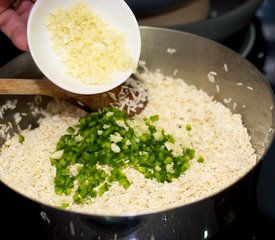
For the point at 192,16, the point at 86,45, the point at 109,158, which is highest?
the point at 86,45

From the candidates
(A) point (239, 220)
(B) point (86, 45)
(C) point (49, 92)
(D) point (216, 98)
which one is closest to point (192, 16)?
(D) point (216, 98)

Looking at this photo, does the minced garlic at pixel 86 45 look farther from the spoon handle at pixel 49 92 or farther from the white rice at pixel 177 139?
the white rice at pixel 177 139

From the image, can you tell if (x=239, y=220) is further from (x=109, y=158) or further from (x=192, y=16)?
(x=192, y=16)

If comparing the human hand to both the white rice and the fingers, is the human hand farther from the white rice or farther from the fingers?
the white rice

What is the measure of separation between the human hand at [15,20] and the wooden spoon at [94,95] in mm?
137

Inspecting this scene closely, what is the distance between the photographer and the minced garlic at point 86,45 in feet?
4.77

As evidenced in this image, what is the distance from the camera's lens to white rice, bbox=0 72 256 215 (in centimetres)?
132

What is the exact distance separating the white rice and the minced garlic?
0.27 metres

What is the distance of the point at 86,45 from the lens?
1.47 meters

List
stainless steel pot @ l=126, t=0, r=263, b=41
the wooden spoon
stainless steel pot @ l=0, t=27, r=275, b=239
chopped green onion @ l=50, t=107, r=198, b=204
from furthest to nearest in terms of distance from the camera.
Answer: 1. stainless steel pot @ l=126, t=0, r=263, b=41
2. the wooden spoon
3. chopped green onion @ l=50, t=107, r=198, b=204
4. stainless steel pot @ l=0, t=27, r=275, b=239

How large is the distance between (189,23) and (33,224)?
35.6 inches

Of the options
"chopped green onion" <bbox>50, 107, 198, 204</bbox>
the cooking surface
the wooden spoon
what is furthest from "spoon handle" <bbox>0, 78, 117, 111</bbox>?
the cooking surface

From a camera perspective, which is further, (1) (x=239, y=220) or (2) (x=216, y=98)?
(2) (x=216, y=98)

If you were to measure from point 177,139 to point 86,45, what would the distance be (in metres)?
0.45
